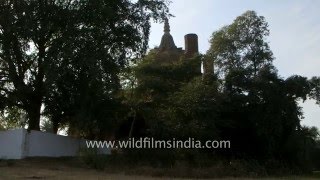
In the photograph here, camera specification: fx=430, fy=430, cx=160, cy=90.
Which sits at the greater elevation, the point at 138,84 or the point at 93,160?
the point at 138,84

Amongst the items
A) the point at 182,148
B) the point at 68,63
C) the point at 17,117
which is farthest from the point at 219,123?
the point at 17,117

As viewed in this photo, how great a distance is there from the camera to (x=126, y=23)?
82.1ft

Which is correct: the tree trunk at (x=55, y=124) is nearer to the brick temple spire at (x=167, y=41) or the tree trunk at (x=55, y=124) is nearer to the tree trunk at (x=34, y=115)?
the tree trunk at (x=34, y=115)

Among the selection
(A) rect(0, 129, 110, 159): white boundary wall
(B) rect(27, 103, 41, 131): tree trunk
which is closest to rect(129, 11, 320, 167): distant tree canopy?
(A) rect(0, 129, 110, 159): white boundary wall

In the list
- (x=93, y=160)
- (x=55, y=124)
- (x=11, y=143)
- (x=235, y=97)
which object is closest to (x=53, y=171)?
(x=93, y=160)

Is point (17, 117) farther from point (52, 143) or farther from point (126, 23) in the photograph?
point (126, 23)

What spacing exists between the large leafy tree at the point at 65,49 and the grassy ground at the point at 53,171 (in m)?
3.08

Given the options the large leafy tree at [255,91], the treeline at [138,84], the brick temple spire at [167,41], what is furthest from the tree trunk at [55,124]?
the brick temple spire at [167,41]

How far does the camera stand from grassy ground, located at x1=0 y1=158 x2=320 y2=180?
15.5m

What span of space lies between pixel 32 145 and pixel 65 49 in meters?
5.29

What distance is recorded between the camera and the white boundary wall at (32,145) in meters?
21.6

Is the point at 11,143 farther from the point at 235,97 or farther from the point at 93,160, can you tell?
the point at 235,97

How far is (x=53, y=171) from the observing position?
57.1ft

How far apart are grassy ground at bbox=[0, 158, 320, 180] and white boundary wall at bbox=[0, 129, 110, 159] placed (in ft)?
2.52
